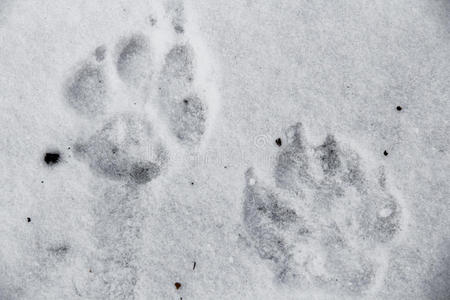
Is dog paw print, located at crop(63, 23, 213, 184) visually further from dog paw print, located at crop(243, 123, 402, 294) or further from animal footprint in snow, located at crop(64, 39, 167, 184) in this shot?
dog paw print, located at crop(243, 123, 402, 294)

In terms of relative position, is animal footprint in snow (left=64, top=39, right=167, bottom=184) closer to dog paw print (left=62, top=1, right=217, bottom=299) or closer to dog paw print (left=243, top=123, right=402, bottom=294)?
dog paw print (left=62, top=1, right=217, bottom=299)

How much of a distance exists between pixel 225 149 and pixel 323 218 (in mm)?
447

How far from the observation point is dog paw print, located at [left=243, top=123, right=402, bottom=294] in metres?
1.20

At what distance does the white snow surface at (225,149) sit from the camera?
1.21 m

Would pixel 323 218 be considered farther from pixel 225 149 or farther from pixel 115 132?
pixel 115 132

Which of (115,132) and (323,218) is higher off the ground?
(323,218)

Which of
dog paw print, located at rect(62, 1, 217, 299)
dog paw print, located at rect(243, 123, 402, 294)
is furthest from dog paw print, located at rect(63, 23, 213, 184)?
dog paw print, located at rect(243, 123, 402, 294)

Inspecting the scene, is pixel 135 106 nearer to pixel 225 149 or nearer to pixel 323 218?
pixel 225 149

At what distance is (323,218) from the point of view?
4.00 ft

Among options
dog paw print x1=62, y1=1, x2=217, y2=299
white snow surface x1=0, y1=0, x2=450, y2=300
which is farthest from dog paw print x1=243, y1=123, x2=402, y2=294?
dog paw print x1=62, y1=1, x2=217, y2=299

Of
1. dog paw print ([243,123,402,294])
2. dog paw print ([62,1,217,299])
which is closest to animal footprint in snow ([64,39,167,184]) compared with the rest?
dog paw print ([62,1,217,299])

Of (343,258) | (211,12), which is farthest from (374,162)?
(211,12)

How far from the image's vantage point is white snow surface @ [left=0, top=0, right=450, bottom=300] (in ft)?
3.97

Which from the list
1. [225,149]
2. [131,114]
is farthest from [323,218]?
[131,114]
